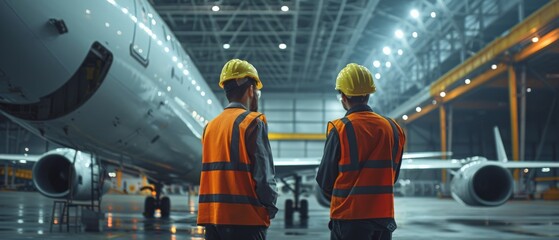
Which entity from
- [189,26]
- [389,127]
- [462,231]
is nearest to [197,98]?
[462,231]

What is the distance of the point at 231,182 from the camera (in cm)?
317

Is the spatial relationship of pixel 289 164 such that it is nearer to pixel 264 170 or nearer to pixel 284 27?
pixel 264 170

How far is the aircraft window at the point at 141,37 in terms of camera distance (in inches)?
315

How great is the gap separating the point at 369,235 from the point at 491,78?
29536 millimetres

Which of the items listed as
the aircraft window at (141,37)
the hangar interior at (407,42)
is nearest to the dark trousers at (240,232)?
the aircraft window at (141,37)

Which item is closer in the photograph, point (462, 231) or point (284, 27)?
point (462, 231)

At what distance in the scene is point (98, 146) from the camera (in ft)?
28.7

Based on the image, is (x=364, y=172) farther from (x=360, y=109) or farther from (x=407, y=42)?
(x=407, y=42)

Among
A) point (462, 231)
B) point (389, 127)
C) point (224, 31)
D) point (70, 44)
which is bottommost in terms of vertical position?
point (462, 231)

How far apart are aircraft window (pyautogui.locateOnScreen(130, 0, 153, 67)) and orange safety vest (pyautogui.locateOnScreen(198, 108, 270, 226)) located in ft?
16.2

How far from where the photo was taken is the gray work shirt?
312 cm

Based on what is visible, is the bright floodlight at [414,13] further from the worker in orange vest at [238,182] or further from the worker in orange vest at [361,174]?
the worker in orange vest at [238,182]

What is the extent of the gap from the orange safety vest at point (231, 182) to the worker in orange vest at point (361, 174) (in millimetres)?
452

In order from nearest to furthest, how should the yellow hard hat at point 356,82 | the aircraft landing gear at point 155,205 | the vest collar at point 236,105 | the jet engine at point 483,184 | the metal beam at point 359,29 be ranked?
the vest collar at point 236,105, the yellow hard hat at point 356,82, the jet engine at point 483,184, the aircraft landing gear at point 155,205, the metal beam at point 359,29
